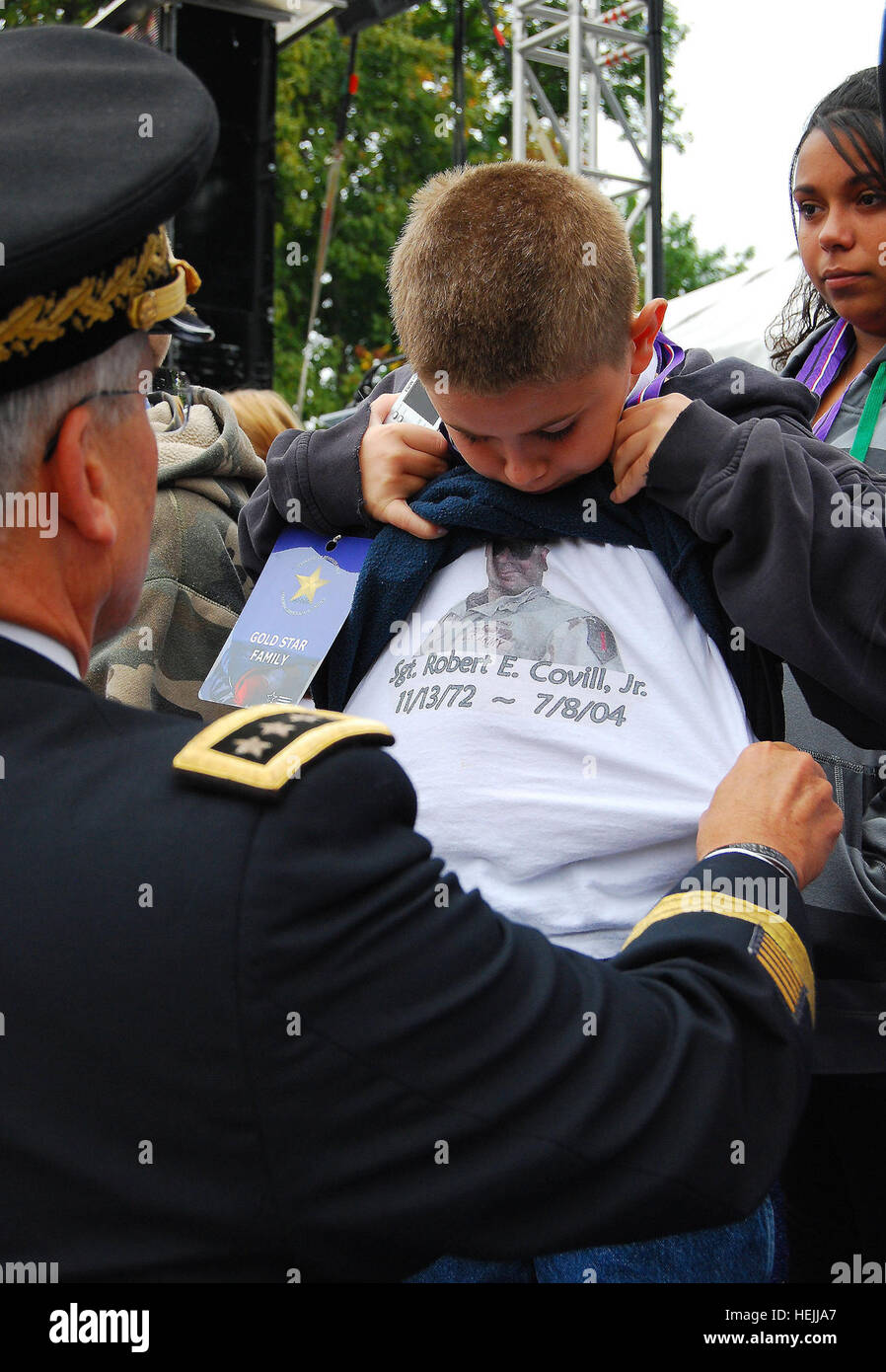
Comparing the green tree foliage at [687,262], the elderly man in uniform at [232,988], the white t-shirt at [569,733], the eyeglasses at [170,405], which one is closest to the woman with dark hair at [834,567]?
the white t-shirt at [569,733]

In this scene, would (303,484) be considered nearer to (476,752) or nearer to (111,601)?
(476,752)

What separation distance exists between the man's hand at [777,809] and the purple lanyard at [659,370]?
44 cm

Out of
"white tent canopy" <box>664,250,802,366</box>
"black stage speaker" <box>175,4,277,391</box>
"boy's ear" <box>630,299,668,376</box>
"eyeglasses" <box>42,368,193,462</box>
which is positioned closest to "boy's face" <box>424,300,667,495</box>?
"boy's ear" <box>630,299,668,376</box>

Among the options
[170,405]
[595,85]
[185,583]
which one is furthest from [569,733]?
[595,85]

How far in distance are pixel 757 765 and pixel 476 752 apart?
0.29 meters

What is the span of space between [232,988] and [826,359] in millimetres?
1386

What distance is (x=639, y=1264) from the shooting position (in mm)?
1333

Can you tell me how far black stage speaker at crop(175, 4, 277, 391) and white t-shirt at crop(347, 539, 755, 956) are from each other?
5.13 metres

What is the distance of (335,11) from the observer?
689 centimetres

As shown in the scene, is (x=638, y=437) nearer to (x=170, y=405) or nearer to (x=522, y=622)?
(x=522, y=622)

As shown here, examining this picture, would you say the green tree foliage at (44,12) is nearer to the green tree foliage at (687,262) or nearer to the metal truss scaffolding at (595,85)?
the metal truss scaffolding at (595,85)

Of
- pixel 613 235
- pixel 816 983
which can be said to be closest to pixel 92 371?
pixel 613 235

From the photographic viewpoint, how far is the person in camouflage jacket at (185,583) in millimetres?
2172

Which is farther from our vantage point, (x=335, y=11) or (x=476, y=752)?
(x=335, y=11)
